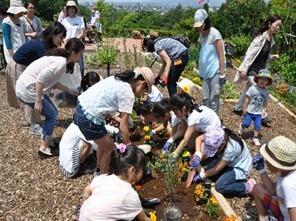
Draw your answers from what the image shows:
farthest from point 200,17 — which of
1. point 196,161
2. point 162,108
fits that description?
point 196,161

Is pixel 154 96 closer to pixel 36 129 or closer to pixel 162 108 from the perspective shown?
pixel 162 108

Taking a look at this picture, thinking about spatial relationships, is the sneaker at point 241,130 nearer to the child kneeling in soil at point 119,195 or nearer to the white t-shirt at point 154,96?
the white t-shirt at point 154,96

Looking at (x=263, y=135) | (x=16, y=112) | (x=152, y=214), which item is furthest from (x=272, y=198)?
(x=16, y=112)

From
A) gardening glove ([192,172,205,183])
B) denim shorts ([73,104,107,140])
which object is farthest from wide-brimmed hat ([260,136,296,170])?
denim shorts ([73,104,107,140])

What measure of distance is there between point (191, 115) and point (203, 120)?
13 cm

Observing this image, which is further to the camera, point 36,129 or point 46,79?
point 36,129

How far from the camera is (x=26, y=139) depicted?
550cm

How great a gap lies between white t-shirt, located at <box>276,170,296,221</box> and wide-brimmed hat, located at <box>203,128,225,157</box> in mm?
1082

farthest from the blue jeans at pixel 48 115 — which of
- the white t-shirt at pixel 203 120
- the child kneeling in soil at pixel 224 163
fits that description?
the child kneeling in soil at pixel 224 163

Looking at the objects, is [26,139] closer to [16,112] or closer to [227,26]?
[16,112]

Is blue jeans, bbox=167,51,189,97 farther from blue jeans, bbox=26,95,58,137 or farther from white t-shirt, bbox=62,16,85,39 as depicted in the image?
white t-shirt, bbox=62,16,85,39

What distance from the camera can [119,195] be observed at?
111 inches

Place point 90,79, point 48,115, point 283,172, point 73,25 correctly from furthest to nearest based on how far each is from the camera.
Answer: point 73,25 < point 90,79 < point 48,115 < point 283,172

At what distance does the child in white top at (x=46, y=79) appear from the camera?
4574 mm
